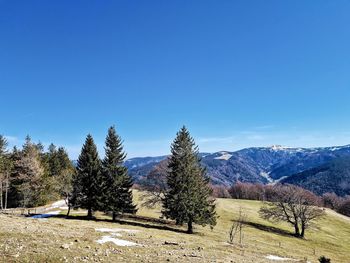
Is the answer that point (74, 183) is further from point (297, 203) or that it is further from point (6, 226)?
point (297, 203)

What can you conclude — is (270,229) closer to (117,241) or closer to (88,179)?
(88,179)

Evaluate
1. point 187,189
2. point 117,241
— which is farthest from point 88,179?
point 117,241

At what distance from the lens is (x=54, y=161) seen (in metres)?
96.9

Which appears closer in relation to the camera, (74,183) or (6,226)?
(6,226)

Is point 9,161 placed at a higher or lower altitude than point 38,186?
higher

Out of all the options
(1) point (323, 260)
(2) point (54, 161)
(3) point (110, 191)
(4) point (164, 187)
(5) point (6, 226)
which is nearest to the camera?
(5) point (6, 226)

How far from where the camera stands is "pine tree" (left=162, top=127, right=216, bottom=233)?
47.7 metres

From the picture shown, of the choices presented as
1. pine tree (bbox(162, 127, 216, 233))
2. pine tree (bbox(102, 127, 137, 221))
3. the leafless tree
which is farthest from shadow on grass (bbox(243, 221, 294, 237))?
pine tree (bbox(102, 127, 137, 221))

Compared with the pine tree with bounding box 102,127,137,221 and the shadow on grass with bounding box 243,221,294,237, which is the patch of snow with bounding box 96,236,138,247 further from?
the shadow on grass with bounding box 243,221,294,237

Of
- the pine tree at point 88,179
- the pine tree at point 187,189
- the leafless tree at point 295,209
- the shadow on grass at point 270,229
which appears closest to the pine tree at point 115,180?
the pine tree at point 88,179

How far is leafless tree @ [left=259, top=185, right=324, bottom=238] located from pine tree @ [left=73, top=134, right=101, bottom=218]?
4877cm

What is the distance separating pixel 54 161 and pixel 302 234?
7342 centimetres

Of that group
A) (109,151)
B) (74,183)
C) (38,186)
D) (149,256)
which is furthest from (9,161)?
(149,256)

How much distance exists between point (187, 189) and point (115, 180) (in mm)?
13012
